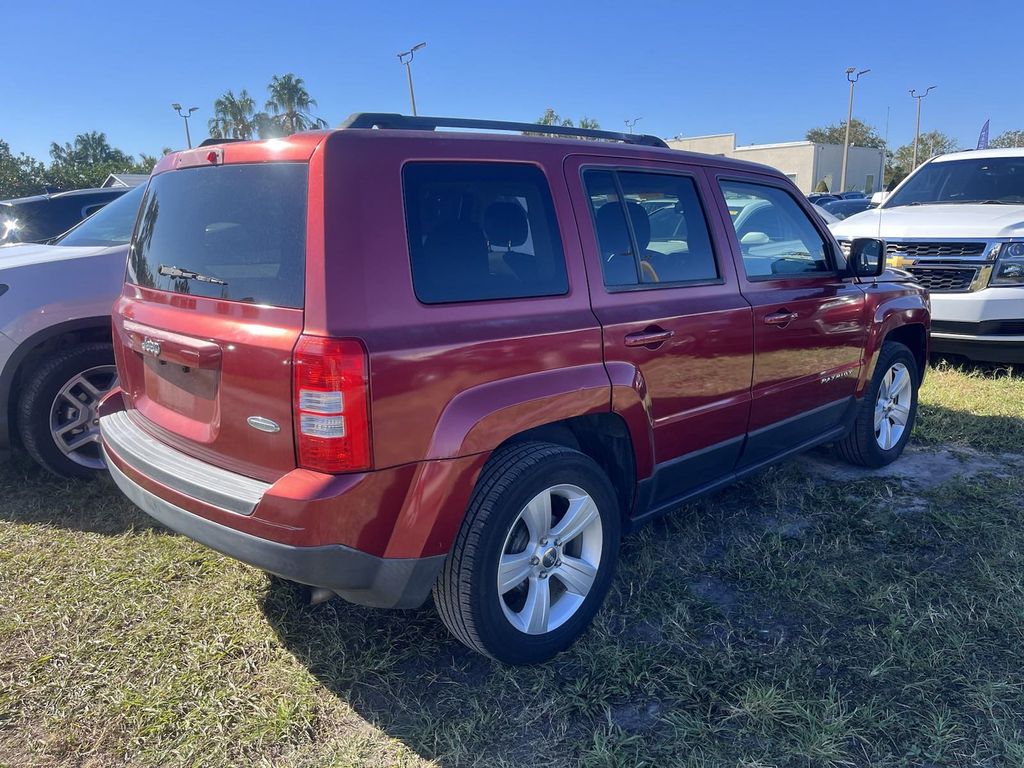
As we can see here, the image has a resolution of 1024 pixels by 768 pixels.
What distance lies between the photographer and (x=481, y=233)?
2.53 m

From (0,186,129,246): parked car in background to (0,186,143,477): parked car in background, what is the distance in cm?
263

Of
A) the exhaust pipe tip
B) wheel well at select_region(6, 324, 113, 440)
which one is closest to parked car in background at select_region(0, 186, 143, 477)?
wheel well at select_region(6, 324, 113, 440)

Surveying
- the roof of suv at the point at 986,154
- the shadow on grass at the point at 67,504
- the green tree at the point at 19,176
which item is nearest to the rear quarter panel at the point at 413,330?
the shadow on grass at the point at 67,504

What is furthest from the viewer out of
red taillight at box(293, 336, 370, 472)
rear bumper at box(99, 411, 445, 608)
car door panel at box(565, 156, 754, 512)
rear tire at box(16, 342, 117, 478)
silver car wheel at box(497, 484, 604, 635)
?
rear tire at box(16, 342, 117, 478)

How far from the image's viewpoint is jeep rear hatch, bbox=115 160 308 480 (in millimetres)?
2221

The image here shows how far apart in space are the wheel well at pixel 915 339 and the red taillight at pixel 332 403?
3808mm

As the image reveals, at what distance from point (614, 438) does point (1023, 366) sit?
20.0ft

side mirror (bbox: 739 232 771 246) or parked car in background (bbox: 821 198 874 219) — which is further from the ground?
side mirror (bbox: 739 232 771 246)

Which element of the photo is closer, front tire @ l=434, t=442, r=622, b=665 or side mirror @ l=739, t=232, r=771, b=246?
front tire @ l=434, t=442, r=622, b=665

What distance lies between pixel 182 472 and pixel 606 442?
1573 mm

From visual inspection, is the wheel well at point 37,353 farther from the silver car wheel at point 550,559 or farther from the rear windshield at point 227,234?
the silver car wheel at point 550,559

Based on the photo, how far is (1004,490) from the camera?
4.24 metres

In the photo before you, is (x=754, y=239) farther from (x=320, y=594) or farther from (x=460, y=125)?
(x=320, y=594)

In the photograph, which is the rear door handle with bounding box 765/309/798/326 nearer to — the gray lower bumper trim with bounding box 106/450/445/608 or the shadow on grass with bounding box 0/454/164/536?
the gray lower bumper trim with bounding box 106/450/445/608
